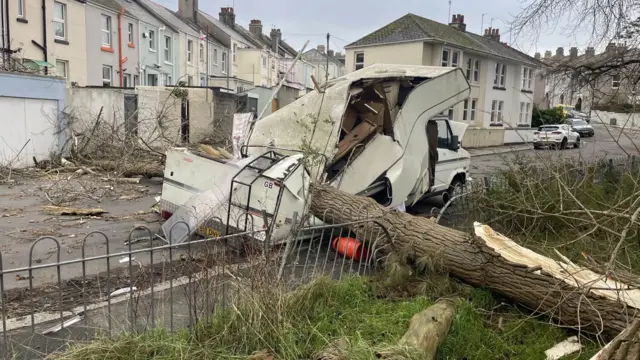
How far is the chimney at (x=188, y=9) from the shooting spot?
3812 centimetres

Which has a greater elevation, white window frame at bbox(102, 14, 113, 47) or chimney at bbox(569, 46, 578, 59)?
white window frame at bbox(102, 14, 113, 47)

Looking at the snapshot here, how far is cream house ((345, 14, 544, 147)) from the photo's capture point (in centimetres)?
3044

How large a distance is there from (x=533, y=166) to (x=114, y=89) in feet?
46.3

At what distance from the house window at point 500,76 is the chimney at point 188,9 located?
77.8ft

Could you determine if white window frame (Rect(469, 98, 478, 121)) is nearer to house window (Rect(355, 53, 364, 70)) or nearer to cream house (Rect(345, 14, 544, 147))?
cream house (Rect(345, 14, 544, 147))

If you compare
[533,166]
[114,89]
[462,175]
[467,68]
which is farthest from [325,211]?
[467,68]

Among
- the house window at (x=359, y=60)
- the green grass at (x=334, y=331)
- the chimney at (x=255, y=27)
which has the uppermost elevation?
the chimney at (x=255, y=27)

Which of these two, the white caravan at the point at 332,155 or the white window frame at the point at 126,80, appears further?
the white window frame at the point at 126,80

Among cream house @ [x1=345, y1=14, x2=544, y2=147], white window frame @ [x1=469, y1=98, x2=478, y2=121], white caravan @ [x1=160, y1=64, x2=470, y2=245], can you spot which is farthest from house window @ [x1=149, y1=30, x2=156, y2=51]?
white caravan @ [x1=160, y1=64, x2=470, y2=245]

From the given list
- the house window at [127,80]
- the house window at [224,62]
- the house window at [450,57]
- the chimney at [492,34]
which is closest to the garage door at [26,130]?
the house window at [127,80]

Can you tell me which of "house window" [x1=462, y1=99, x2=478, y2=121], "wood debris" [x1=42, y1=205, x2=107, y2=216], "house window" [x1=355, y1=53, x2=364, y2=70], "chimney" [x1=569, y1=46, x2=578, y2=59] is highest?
"house window" [x1=355, y1=53, x2=364, y2=70]

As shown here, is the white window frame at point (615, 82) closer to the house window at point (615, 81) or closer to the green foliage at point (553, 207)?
the house window at point (615, 81)

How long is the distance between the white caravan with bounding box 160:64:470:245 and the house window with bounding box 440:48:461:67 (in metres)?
24.1

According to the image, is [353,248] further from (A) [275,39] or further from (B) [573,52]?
(A) [275,39]
